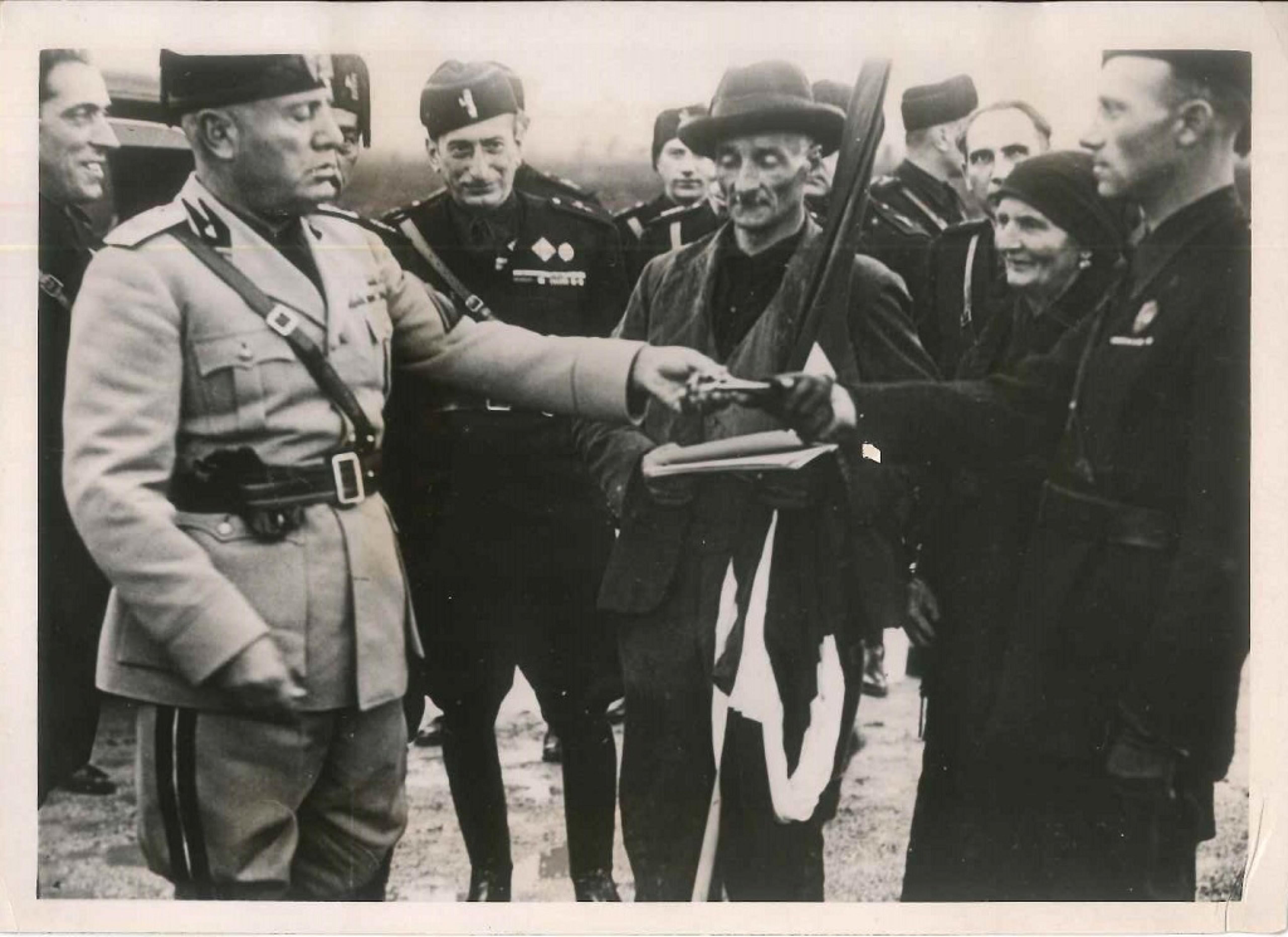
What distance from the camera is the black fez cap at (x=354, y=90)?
12.5 feet

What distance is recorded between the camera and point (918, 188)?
3855mm

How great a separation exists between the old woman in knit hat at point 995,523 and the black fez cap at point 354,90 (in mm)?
1752

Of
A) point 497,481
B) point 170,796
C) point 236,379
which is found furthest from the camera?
point 497,481

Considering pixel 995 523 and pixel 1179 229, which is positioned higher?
pixel 1179 229

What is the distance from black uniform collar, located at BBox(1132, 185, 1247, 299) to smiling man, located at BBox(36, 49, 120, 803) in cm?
283

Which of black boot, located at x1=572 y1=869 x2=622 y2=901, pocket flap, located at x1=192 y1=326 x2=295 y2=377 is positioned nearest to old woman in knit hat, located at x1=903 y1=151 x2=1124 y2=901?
black boot, located at x1=572 y1=869 x2=622 y2=901

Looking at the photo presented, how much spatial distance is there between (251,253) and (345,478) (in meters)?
0.65

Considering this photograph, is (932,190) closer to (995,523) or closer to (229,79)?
(995,523)

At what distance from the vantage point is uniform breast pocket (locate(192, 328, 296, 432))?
11.9ft

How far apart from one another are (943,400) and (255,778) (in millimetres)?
2120

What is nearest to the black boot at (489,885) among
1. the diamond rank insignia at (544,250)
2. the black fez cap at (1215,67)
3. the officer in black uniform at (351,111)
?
the diamond rank insignia at (544,250)

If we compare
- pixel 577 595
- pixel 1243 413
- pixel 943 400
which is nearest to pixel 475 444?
pixel 577 595

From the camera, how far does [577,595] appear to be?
3.86 m

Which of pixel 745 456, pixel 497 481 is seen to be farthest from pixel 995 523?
pixel 497 481
